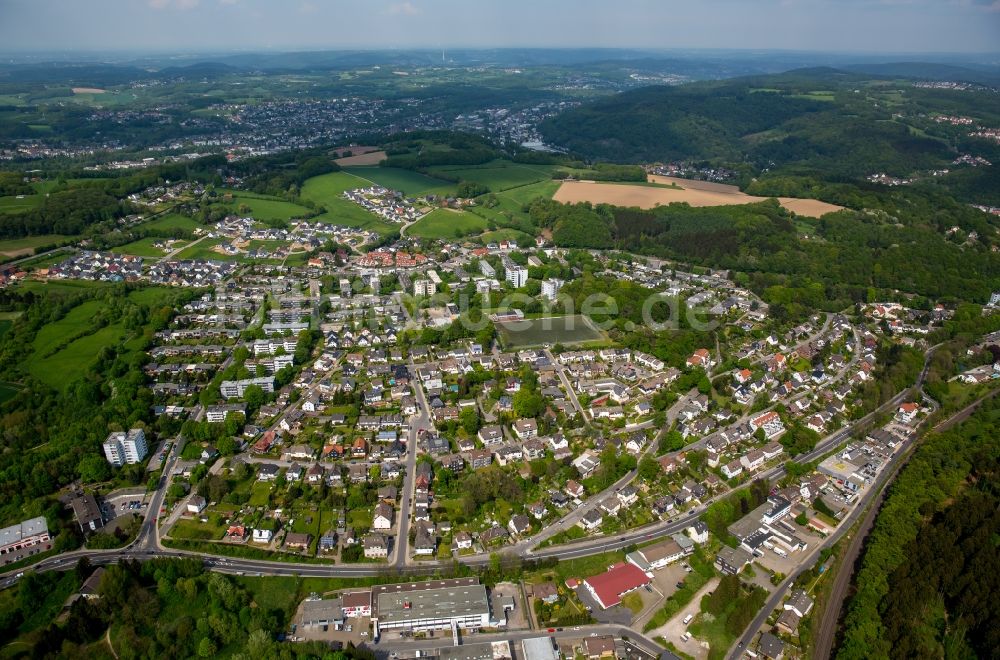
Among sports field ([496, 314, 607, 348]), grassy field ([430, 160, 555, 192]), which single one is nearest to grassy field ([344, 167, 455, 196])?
grassy field ([430, 160, 555, 192])

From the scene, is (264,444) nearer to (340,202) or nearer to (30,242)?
(30,242)

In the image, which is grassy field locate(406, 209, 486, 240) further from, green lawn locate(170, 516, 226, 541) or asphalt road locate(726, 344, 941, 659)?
green lawn locate(170, 516, 226, 541)

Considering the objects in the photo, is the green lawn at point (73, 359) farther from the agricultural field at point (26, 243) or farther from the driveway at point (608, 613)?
the driveway at point (608, 613)

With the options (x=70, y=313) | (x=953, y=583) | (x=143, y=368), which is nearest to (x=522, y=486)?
(x=953, y=583)

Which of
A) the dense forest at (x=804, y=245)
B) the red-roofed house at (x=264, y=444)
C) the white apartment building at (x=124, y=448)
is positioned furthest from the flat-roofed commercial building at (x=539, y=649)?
the dense forest at (x=804, y=245)

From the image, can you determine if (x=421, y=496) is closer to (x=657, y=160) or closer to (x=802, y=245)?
(x=802, y=245)

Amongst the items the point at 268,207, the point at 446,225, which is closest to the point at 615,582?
the point at 446,225
